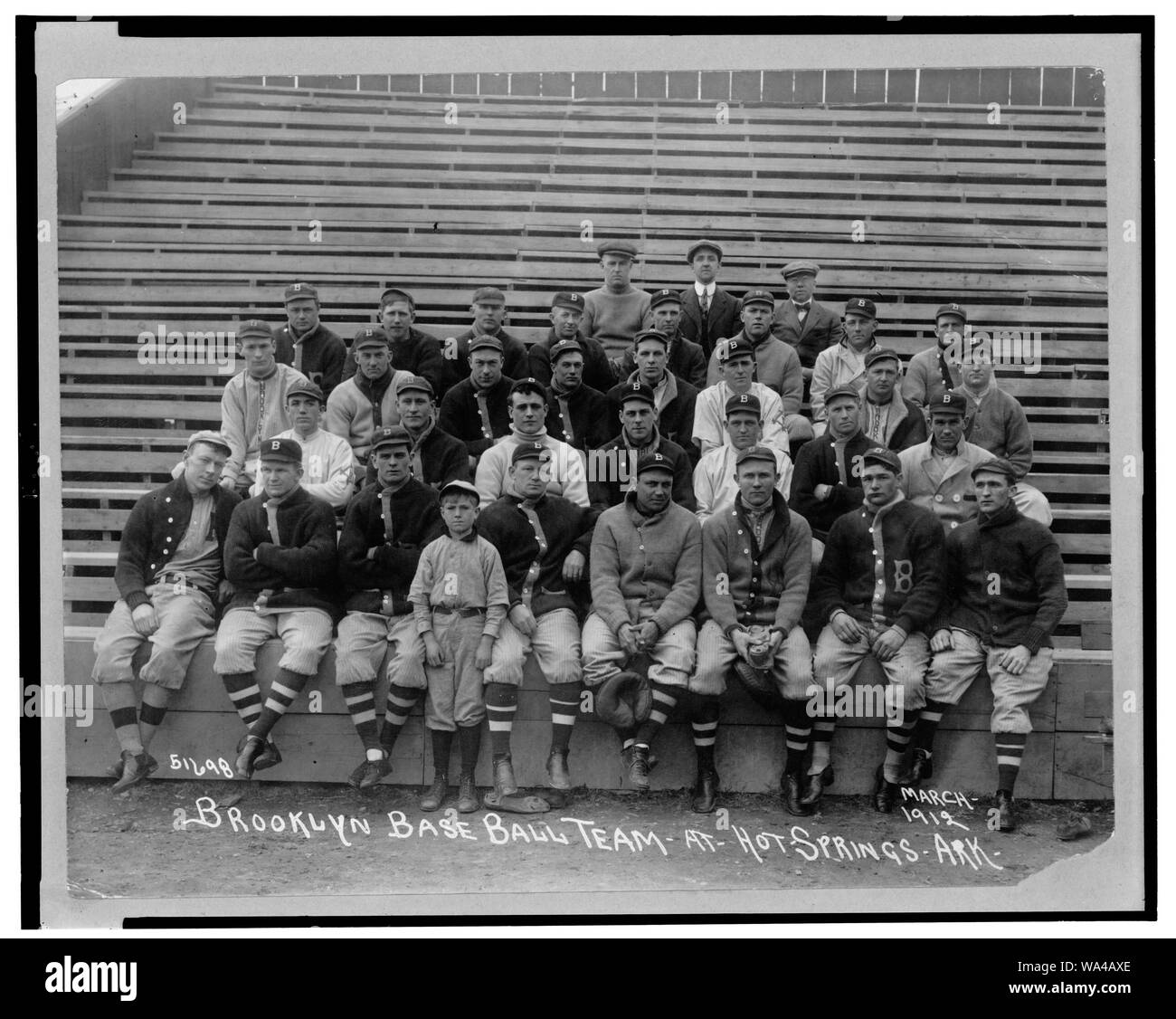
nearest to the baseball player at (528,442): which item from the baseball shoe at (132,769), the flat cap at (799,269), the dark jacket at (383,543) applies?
the dark jacket at (383,543)

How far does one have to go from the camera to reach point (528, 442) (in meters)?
6.41

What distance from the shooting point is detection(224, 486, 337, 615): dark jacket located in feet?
20.6

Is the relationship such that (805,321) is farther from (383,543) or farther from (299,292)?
(299,292)

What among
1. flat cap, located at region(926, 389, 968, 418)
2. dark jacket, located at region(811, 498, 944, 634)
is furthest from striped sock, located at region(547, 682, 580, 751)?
flat cap, located at region(926, 389, 968, 418)

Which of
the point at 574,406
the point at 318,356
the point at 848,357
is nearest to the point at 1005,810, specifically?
the point at 848,357

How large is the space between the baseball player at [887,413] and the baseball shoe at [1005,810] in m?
1.80

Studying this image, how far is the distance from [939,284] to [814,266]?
27.1 inches

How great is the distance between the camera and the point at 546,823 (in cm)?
631

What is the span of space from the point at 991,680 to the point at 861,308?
207 centimetres

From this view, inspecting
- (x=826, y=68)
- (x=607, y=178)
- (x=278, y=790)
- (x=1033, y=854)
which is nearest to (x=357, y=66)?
(x=607, y=178)

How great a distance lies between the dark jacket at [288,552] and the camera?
6.29 metres
